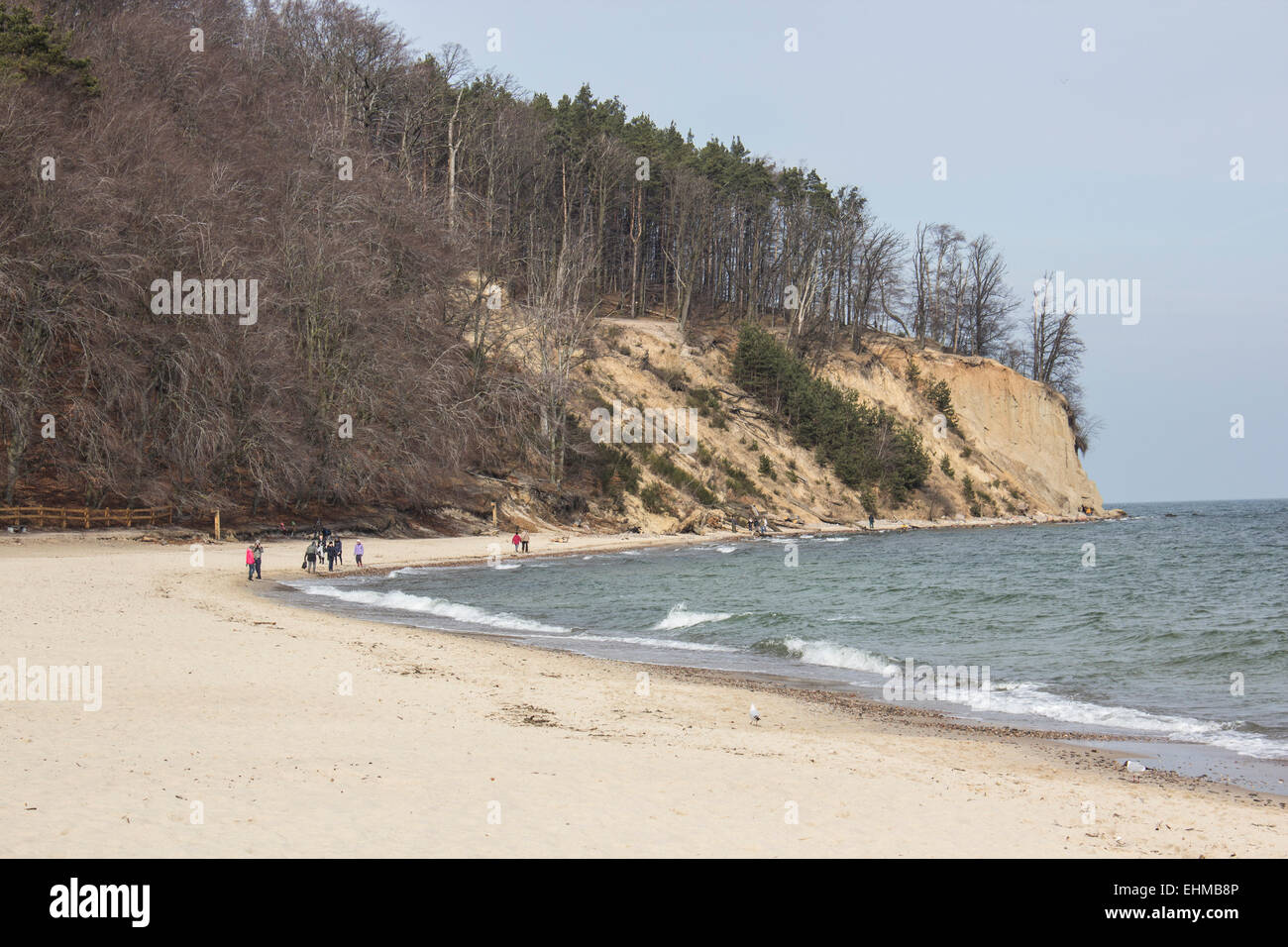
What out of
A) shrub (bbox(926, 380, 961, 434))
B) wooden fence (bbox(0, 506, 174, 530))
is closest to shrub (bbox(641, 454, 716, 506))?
shrub (bbox(926, 380, 961, 434))

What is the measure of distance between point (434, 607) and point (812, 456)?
5251 centimetres

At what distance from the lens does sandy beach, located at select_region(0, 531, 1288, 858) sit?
7938mm

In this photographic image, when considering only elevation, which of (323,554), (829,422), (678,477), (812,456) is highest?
(829,422)

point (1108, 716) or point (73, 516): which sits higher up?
point (73, 516)

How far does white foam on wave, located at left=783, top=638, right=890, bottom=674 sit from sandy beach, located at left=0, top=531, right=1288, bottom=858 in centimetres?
366

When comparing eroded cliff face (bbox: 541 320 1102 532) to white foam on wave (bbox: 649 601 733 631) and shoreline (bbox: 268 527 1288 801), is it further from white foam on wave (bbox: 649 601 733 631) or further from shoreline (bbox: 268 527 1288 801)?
shoreline (bbox: 268 527 1288 801)

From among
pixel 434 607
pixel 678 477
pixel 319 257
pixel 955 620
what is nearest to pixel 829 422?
pixel 678 477

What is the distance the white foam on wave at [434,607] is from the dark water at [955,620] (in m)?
0.09

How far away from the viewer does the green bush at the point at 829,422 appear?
7694cm

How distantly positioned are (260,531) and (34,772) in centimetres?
3805

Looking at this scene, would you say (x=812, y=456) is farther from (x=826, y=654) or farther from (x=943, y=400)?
(x=826, y=654)

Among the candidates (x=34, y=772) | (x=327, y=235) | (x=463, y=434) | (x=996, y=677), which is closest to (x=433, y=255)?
(x=327, y=235)

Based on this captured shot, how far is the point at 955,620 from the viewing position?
26.8 m

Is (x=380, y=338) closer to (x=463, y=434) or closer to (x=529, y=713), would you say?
(x=463, y=434)
